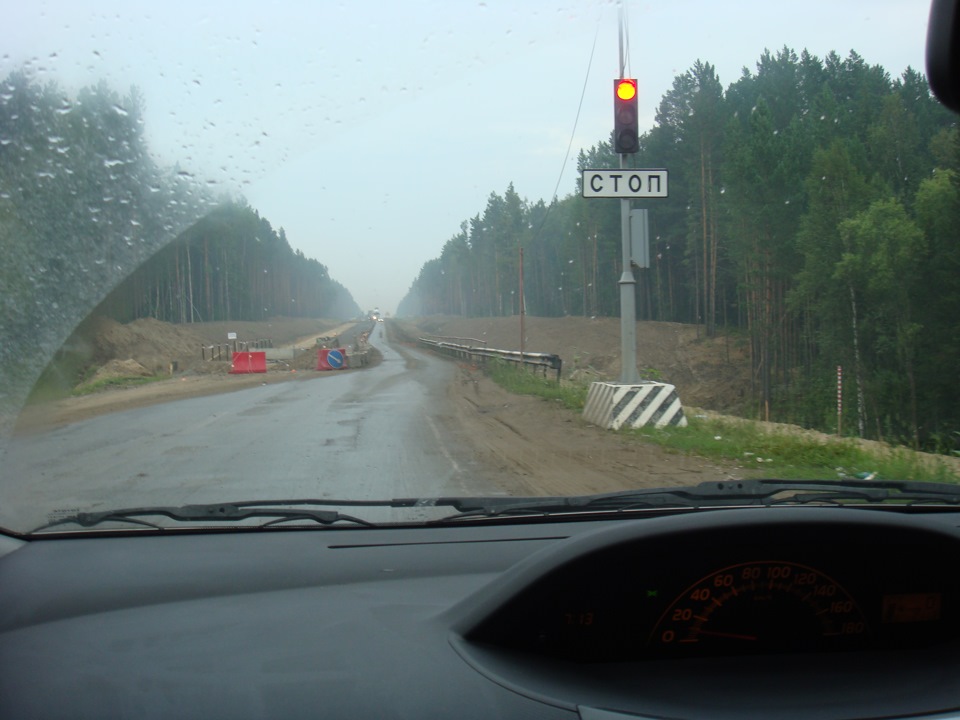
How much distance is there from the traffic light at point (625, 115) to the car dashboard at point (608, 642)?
370 inches

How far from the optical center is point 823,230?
1446 cm

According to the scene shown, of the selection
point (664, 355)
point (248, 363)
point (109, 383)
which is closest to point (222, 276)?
point (248, 363)

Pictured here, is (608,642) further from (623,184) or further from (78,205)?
(623,184)

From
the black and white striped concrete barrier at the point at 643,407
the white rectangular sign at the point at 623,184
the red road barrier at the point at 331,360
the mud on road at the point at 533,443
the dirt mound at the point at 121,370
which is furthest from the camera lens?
the red road barrier at the point at 331,360

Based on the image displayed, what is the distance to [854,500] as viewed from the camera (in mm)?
4215

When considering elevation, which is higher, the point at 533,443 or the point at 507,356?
the point at 507,356

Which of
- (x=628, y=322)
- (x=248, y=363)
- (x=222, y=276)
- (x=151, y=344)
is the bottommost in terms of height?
(x=248, y=363)

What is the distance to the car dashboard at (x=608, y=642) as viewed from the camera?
2301 millimetres

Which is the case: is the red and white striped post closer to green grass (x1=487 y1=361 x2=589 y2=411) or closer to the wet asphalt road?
green grass (x1=487 y1=361 x2=589 y2=411)

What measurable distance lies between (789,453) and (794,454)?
77mm

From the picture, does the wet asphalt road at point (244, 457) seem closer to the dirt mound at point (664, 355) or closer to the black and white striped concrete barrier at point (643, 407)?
the black and white striped concrete barrier at point (643, 407)

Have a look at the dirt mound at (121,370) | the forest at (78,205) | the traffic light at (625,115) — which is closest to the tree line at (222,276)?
the forest at (78,205)

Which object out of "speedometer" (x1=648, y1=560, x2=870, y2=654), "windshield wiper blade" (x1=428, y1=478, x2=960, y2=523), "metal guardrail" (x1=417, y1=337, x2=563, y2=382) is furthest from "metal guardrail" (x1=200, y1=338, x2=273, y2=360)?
"speedometer" (x1=648, y1=560, x2=870, y2=654)

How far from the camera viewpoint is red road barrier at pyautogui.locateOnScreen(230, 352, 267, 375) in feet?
93.8
